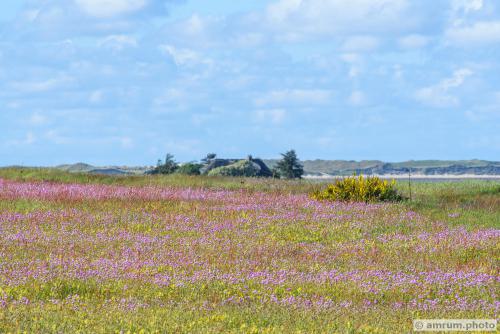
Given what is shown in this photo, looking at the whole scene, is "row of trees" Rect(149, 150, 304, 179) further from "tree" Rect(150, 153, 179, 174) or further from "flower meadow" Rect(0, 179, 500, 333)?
"flower meadow" Rect(0, 179, 500, 333)

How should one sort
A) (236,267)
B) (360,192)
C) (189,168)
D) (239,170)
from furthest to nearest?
1. (189,168)
2. (239,170)
3. (360,192)
4. (236,267)

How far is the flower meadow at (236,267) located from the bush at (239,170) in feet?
67.1

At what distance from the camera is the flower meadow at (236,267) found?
990 cm

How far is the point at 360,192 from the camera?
2664cm

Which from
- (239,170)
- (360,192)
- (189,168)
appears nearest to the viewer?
(360,192)

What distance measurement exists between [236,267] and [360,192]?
13.6 metres

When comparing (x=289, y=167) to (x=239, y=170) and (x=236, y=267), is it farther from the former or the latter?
(x=236, y=267)

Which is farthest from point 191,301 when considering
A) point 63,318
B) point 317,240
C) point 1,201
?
point 1,201

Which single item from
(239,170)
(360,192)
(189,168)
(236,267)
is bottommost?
(236,267)

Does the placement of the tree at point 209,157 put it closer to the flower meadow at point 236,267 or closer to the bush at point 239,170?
the bush at point 239,170

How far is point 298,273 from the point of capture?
13547 mm

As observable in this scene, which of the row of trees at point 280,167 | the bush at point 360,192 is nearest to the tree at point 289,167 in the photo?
the row of trees at point 280,167

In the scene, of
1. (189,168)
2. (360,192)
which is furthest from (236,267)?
(189,168)

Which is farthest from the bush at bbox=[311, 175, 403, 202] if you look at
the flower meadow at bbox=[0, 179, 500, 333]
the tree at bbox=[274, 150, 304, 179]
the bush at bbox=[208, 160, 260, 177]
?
the tree at bbox=[274, 150, 304, 179]
